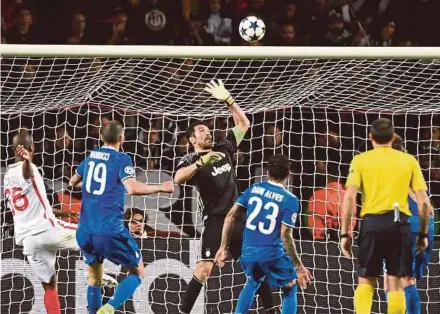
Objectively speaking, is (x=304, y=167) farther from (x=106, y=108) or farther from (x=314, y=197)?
(x=106, y=108)

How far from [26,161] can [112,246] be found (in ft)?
3.34

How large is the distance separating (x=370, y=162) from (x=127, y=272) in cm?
303

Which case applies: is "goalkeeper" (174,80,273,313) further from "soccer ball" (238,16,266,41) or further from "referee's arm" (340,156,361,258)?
"referee's arm" (340,156,361,258)

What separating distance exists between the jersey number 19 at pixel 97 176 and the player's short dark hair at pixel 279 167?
1287 millimetres

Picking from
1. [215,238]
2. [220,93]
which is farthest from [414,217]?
[220,93]

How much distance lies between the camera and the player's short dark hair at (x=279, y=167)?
410 inches

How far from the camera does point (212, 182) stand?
37.0 feet

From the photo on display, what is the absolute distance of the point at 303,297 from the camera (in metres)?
11.9

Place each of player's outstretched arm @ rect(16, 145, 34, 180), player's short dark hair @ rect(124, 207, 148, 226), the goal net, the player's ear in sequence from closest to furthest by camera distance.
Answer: player's outstretched arm @ rect(16, 145, 34, 180) < the player's ear < the goal net < player's short dark hair @ rect(124, 207, 148, 226)

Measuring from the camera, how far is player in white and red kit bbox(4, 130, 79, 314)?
36.2 ft

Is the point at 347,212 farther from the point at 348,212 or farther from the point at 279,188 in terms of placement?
the point at 279,188

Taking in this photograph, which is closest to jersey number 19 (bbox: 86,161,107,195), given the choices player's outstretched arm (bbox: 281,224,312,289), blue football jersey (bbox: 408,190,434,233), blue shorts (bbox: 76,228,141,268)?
blue shorts (bbox: 76,228,141,268)

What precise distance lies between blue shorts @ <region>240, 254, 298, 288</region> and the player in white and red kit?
5.15ft

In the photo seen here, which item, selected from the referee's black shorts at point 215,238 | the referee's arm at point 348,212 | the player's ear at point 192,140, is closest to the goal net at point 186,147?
the referee's black shorts at point 215,238
